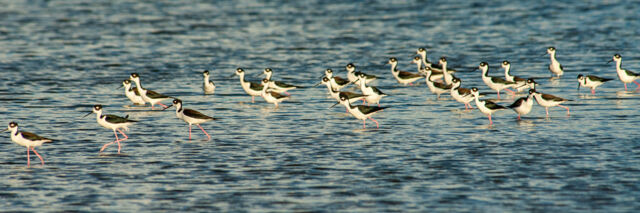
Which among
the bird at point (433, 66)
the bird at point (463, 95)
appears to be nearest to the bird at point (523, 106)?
the bird at point (463, 95)

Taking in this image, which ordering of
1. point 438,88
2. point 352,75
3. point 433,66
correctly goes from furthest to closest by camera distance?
1. point 433,66
2. point 352,75
3. point 438,88

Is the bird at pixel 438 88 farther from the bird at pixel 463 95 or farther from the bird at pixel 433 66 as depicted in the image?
the bird at pixel 433 66

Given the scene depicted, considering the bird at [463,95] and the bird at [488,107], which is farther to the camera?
the bird at [463,95]

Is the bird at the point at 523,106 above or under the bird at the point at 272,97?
under

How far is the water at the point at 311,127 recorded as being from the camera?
1616 cm

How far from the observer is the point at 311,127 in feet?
78.0

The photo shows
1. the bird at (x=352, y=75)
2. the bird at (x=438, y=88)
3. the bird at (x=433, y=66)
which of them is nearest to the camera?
the bird at (x=438, y=88)

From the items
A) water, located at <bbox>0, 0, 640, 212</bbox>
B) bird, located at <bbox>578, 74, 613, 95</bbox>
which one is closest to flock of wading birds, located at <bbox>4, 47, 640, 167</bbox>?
bird, located at <bbox>578, 74, 613, 95</bbox>

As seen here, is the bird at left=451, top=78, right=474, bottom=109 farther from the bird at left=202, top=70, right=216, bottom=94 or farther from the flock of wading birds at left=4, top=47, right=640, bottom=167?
the bird at left=202, top=70, right=216, bottom=94

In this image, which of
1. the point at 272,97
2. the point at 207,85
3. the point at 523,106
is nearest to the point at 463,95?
the point at 523,106

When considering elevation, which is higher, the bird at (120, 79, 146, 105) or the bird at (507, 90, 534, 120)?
the bird at (120, 79, 146, 105)

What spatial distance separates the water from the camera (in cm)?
1616

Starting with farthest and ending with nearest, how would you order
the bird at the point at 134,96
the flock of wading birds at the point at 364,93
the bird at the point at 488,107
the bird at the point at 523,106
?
the bird at the point at 134,96, the bird at the point at 488,107, the bird at the point at 523,106, the flock of wading birds at the point at 364,93

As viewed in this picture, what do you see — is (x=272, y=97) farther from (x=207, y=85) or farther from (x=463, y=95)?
(x=463, y=95)
